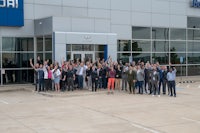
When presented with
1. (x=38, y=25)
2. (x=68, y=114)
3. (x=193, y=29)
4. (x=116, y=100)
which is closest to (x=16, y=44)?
(x=38, y=25)

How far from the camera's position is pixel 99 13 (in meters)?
28.4

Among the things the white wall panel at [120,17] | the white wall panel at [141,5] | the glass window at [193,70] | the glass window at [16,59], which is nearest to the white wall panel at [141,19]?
the white wall panel at [141,5]

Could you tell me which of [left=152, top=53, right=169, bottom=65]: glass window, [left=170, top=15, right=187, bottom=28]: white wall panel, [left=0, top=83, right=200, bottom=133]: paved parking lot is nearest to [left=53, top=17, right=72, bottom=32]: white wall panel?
[left=0, top=83, right=200, bottom=133]: paved parking lot

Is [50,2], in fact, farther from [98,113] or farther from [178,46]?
[98,113]

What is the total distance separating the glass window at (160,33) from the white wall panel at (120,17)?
10.5 ft

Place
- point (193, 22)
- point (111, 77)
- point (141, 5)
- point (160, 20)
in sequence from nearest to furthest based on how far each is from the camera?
1. point (111, 77)
2. point (141, 5)
3. point (160, 20)
4. point (193, 22)

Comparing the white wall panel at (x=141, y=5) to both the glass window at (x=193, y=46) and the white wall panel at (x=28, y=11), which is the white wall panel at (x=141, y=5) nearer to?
the glass window at (x=193, y=46)

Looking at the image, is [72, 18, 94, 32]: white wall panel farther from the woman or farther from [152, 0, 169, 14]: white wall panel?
[152, 0, 169, 14]: white wall panel

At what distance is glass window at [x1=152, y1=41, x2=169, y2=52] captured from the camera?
32188 millimetres

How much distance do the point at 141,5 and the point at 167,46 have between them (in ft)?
15.6

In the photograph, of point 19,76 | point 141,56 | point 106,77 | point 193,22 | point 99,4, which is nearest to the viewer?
point 106,77

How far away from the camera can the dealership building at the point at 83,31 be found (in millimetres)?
24359

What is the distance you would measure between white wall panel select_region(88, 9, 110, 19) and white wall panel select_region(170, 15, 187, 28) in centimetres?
724

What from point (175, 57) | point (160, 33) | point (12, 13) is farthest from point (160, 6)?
point (12, 13)
